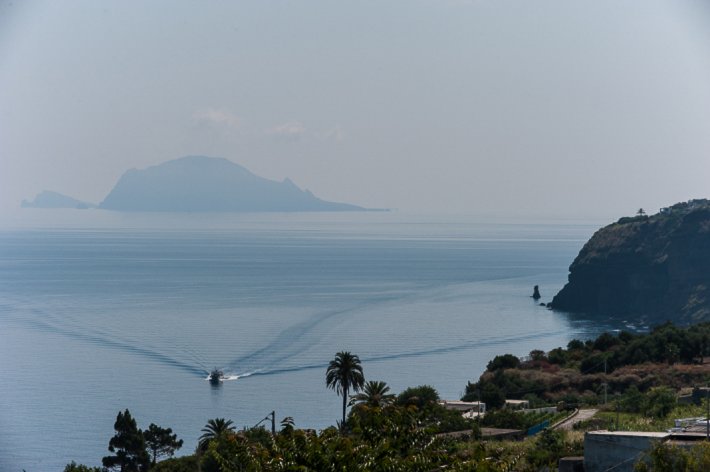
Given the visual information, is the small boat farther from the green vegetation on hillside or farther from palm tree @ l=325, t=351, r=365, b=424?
palm tree @ l=325, t=351, r=365, b=424

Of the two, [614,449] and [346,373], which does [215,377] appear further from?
[614,449]

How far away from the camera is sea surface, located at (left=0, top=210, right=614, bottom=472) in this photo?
189 feet

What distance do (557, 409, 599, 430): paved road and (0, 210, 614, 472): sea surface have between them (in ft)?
54.7

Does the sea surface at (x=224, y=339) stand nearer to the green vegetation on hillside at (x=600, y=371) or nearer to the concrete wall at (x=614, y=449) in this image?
the green vegetation on hillside at (x=600, y=371)

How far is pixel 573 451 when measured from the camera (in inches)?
1085

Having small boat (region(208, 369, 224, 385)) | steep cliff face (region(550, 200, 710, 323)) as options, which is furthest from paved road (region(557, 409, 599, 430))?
steep cliff face (region(550, 200, 710, 323))

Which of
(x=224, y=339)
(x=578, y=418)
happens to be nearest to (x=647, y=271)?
(x=224, y=339)

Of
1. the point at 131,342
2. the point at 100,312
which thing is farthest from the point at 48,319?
the point at 131,342

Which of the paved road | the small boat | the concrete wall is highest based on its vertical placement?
the concrete wall

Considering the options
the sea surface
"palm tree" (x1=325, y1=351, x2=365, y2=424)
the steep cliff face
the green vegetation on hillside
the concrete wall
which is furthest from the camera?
the steep cliff face

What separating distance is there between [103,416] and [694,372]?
3039 centimetres

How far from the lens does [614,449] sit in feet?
80.2

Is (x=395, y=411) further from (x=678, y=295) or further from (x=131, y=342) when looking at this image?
(x=678, y=295)

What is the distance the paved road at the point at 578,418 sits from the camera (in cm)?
3611
